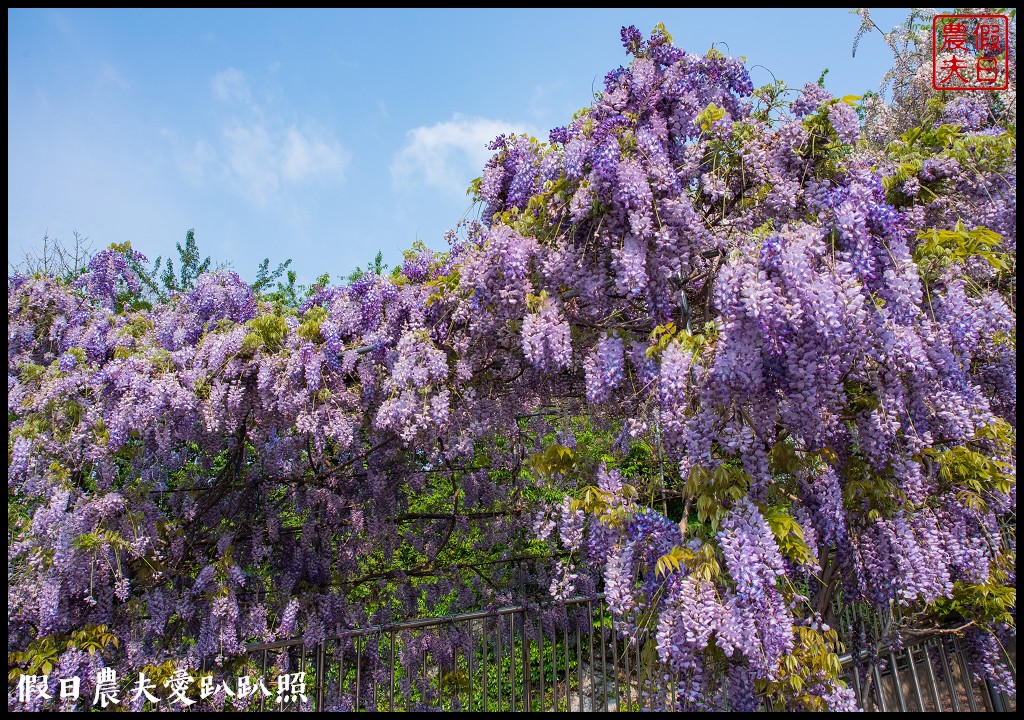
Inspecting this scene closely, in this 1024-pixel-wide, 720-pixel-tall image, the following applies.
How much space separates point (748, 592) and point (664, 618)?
329mm

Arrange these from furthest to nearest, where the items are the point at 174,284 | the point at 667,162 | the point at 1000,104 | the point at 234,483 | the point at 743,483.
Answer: the point at 174,284 < the point at 1000,104 < the point at 234,483 < the point at 667,162 < the point at 743,483

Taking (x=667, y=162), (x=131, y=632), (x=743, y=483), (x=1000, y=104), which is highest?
(x=1000, y=104)

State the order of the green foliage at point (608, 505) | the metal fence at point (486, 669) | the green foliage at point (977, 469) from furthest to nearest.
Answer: the metal fence at point (486, 669) → the green foliage at point (977, 469) → the green foliage at point (608, 505)

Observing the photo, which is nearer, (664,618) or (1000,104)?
(664,618)

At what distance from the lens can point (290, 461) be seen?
211 inches

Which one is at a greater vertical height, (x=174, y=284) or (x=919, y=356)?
(x=174, y=284)

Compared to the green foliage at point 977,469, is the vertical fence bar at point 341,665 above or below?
below

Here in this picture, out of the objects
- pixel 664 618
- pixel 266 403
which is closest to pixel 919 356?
pixel 664 618

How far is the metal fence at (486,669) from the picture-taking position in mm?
3955

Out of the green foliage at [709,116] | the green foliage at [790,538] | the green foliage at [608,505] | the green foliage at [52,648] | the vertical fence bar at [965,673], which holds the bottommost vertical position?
the vertical fence bar at [965,673]

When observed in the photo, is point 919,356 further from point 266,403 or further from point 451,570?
A: point 451,570

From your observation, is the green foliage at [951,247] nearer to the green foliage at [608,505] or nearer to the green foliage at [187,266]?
the green foliage at [608,505]

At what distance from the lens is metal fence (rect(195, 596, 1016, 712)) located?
3.96m

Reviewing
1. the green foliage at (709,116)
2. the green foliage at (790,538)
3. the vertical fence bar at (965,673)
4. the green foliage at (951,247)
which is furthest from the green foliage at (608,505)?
the vertical fence bar at (965,673)
